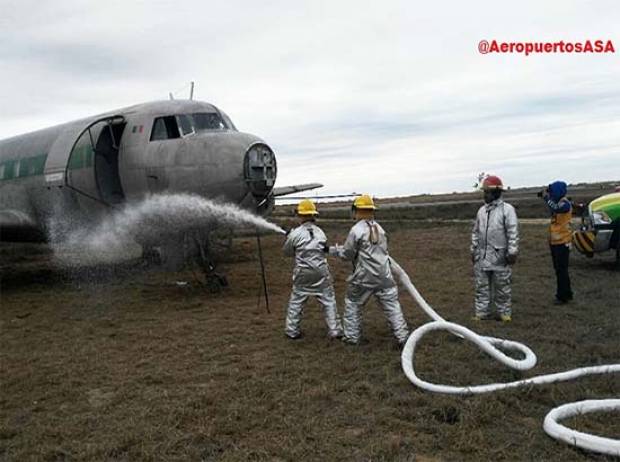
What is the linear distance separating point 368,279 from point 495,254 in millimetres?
2379

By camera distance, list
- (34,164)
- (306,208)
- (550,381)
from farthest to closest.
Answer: (34,164) → (306,208) → (550,381)

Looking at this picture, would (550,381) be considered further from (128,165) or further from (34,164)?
(34,164)

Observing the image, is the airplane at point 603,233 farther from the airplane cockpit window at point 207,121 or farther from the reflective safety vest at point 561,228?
the airplane cockpit window at point 207,121

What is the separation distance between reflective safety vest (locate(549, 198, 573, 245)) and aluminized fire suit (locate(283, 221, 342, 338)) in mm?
4160

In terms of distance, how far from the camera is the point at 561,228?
983cm

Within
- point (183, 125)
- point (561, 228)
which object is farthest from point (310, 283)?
point (183, 125)

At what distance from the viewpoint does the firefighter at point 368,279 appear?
24.1ft

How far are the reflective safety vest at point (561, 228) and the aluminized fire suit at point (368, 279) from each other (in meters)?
3.79

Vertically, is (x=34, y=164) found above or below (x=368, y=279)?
above

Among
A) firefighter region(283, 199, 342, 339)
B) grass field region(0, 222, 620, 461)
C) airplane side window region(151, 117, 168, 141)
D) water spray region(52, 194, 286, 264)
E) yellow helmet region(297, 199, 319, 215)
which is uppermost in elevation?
airplane side window region(151, 117, 168, 141)

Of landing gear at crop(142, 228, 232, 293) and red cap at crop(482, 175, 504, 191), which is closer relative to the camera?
red cap at crop(482, 175, 504, 191)

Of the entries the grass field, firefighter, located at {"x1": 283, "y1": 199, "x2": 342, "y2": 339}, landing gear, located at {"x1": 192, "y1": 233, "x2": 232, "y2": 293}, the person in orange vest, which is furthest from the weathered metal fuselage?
the person in orange vest

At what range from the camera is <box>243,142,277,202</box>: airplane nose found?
10477 mm

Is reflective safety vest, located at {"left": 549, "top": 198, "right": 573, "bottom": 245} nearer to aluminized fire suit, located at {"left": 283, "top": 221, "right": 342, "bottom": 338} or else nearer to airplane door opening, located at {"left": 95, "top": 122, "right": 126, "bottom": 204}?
aluminized fire suit, located at {"left": 283, "top": 221, "right": 342, "bottom": 338}
